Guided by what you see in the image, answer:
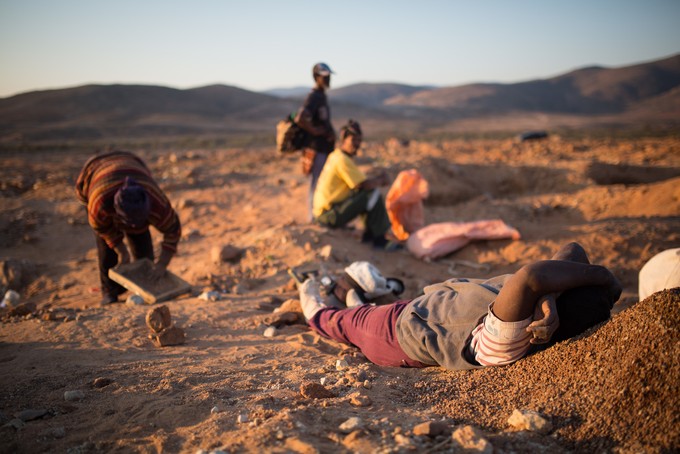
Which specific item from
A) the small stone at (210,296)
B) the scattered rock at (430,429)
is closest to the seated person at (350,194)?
the small stone at (210,296)

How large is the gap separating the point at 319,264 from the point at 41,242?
4356mm

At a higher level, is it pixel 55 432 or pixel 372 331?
pixel 372 331

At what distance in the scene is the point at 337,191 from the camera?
A: 5188mm

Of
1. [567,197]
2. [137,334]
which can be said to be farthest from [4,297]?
[567,197]

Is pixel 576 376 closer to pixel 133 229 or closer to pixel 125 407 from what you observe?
pixel 125 407

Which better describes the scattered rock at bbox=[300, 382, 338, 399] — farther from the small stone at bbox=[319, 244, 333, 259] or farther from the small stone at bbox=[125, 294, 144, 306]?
the small stone at bbox=[319, 244, 333, 259]

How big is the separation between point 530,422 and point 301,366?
4.24 feet

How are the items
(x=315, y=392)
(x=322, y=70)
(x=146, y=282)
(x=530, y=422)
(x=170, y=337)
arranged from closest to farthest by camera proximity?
(x=530, y=422) → (x=315, y=392) → (x=170, y=337) → (x=146, y=282) → (x=322, y=70)

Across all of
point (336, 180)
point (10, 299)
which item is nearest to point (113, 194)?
point (10, 299)

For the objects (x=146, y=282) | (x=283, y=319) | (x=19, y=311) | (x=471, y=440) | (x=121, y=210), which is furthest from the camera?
(x=146, y=282)

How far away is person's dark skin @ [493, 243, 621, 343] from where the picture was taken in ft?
6.13

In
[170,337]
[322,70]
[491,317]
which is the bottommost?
[170,337]

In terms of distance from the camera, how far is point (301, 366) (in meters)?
2.65

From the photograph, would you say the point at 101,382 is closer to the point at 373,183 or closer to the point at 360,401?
the point at 360,401
